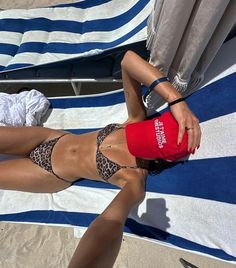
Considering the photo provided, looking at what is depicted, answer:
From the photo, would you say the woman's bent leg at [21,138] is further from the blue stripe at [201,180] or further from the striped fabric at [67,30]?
the striped fabric at [67,30]

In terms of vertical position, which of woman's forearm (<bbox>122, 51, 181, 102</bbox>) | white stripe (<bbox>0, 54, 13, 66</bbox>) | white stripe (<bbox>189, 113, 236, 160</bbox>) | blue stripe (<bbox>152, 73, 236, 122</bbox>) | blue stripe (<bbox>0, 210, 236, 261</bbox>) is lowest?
blue stripe (<bbox>0, 210, 236, 261</bbox>)

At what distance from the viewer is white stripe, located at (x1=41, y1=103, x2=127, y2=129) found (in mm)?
2703

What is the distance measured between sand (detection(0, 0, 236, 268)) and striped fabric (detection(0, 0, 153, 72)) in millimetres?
1353

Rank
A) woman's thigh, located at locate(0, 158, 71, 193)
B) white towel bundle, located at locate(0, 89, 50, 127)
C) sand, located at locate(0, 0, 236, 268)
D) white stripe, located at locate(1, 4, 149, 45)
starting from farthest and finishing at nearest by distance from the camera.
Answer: white stripe, located at locate(1, 4, 149, 45) → white towel bundle, located at locate(0, 89, 50, 127) → sand, located at locate(0, 0, 236, 268) → woman's thigh, located at locate(0, 158, 71, 193)

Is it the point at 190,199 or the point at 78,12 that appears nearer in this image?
the point at 190,199

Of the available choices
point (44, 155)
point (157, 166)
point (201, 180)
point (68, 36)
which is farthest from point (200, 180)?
point (68, 36)

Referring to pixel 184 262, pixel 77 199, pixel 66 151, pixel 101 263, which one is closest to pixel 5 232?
pixel 77 199

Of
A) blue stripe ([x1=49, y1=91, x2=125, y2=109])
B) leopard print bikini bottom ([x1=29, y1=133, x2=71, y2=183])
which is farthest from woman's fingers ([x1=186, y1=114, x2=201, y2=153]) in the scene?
blue stripe ([x1=49, y1=91, x2=125, y2=109])

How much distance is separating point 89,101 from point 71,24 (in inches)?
39.4

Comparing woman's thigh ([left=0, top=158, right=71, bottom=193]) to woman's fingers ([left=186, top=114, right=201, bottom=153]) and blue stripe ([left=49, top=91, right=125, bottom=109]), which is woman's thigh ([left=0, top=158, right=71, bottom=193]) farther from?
woman's fingers ([left=186, top=114, right=201, bottom=153])

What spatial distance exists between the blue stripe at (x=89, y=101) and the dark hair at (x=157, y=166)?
2.31 feet

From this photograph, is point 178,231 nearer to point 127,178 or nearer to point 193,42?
point 127,178

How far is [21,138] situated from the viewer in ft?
7.43

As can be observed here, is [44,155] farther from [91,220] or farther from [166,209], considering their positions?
[166,209]
